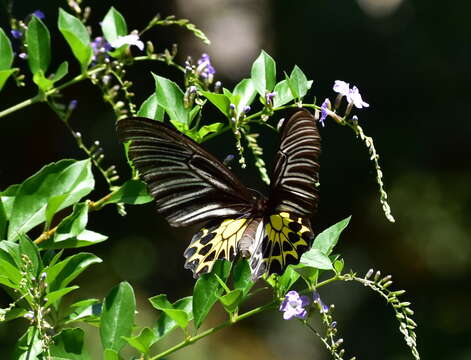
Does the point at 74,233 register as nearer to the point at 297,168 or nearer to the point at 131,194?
the point at 131,194

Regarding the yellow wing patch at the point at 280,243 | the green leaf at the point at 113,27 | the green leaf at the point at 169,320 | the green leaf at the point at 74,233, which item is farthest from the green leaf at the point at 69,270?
the green leaf at the point at 113,27

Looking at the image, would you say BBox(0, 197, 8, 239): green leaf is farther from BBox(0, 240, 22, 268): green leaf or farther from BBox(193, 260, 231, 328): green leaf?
BBox(193, 260, 231, 328): green leaf

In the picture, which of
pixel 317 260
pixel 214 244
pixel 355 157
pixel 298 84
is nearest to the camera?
pixel 317 260

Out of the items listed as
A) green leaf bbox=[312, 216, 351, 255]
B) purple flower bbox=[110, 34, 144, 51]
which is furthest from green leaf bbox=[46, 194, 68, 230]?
green leaf bbox=[312, 216, 351, 255]

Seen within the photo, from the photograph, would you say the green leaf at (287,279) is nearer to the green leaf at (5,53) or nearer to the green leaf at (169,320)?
the green leaf at (169,320)

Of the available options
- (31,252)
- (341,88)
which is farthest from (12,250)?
(341,88)
